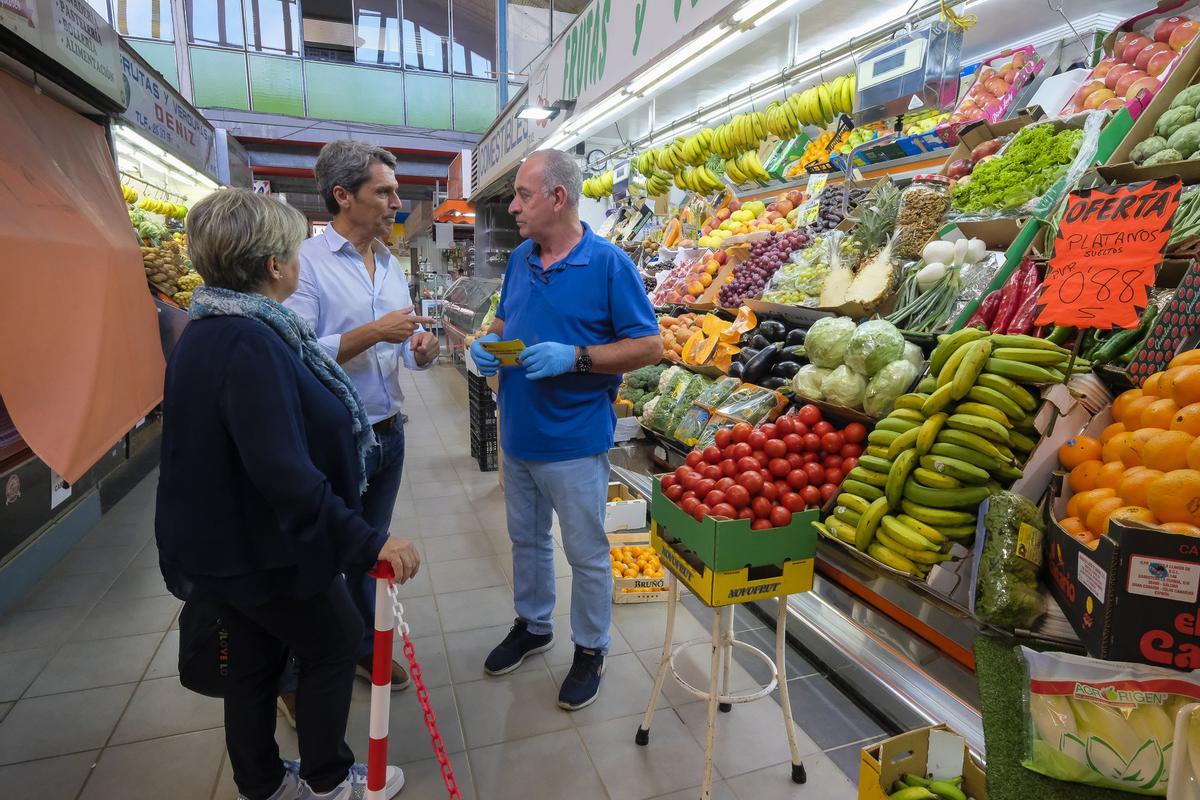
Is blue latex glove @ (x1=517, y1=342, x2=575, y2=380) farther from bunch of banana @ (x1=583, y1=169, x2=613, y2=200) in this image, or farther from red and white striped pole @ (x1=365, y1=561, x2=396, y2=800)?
bunch of banana @ (x1=583, y1=169, x2=613, y2=200)

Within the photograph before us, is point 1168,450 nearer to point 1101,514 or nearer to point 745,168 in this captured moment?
point 1101,514

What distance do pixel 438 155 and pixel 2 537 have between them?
47.9 ft

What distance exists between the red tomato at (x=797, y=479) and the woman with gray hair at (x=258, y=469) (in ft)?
4.48

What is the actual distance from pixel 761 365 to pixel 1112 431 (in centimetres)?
193

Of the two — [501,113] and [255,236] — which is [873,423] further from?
[501,113]

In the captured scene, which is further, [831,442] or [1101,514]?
[831,442]

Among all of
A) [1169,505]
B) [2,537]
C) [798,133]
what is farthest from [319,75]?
[1169,505]

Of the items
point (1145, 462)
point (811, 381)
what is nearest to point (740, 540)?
point (1145, 462)

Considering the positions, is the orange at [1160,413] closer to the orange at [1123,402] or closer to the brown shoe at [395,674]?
the orange at [1123,402]

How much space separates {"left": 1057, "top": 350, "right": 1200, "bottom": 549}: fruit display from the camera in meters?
1.31

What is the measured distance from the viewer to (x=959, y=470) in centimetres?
193

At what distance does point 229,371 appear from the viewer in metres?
1.43

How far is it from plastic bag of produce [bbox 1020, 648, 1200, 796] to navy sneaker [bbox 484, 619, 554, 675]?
204cm

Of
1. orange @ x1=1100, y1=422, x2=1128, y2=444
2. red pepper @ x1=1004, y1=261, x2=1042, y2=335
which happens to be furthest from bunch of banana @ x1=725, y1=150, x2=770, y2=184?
orange @ x1=1100, y1=422, x2=1128, y2=444
